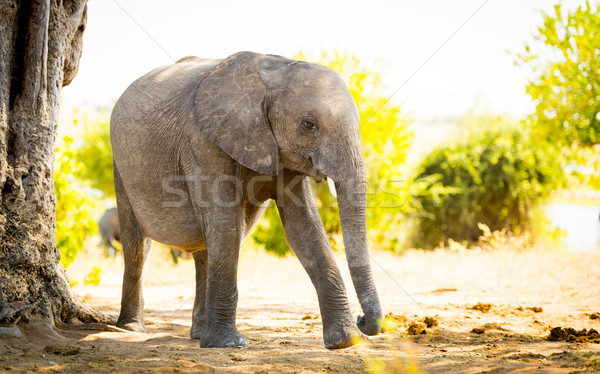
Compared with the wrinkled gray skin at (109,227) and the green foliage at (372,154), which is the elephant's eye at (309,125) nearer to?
the green foliage at (372,154)

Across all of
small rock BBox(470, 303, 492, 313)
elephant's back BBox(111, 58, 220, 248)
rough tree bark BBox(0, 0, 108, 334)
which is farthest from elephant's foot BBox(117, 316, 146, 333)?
small rock BBox(470, 303, 492, 313)

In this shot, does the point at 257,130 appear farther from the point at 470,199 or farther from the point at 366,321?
the point at 470,199

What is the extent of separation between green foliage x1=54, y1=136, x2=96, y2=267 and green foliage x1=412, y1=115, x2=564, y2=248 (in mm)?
12110

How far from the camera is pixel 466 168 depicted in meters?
21.1

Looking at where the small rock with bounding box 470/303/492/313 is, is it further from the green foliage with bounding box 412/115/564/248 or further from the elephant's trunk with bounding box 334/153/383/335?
the green foliage with bounding box 412/115/564/248

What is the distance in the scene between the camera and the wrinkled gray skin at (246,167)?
507 centimetres

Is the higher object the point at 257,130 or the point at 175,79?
the point at 175,79

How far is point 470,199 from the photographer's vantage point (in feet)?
68.5

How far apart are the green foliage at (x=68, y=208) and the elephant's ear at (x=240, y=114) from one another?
4499 millimetres

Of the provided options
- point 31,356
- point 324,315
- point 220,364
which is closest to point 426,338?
point 324,315

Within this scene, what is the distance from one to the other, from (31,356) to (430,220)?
60.9 feet

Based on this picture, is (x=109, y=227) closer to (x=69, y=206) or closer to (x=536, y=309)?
(x=69, y=206)

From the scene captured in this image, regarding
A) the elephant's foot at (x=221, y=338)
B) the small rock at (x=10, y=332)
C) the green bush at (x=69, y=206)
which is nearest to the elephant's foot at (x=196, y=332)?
the elephant's foot at (x=221, y=338)

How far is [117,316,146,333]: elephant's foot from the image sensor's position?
652 cm
